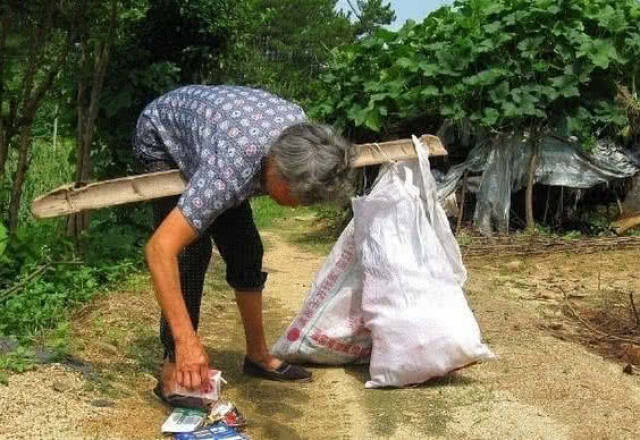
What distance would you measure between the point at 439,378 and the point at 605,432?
77 centimetres

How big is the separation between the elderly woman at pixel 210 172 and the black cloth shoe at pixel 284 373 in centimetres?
47

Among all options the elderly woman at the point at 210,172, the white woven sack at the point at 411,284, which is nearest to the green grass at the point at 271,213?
the white woven sack at the point at 411,284

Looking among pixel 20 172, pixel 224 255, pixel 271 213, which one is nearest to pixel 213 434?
pixel 224 255

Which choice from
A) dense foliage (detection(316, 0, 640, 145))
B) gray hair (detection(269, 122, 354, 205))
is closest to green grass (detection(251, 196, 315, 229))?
dense foliage (detection(316, 0, 640, 145))

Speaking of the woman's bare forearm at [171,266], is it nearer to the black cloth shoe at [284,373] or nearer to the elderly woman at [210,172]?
the elderly woman at [210,172]

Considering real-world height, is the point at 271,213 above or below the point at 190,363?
below

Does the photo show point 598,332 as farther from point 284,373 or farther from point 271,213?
point 271,213

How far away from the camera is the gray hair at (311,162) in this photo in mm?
2607

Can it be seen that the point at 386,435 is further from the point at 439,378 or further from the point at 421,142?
the point at 421,142

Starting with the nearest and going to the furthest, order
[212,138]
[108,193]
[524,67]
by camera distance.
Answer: [212,138]
[108,193]
[524,67]

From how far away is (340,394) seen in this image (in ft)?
11.1

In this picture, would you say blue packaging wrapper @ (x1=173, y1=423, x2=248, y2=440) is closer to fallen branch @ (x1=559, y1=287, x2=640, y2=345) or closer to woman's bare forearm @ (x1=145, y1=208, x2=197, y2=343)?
woman's bare forearm @ (x1=145, y1=208, x2=197, y2=343)

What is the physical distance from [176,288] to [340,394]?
1109 millimetres

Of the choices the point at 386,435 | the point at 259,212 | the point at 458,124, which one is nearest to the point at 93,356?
the point at 386,435
